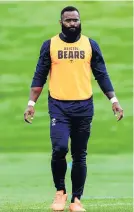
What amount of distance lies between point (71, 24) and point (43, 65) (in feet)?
1.39

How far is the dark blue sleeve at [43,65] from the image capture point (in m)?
7.14

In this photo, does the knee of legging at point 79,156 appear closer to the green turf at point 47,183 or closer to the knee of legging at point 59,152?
the knee of legging at point 59,152

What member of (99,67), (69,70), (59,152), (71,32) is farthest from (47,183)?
(71,32)

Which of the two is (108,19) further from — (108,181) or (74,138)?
(74,138)

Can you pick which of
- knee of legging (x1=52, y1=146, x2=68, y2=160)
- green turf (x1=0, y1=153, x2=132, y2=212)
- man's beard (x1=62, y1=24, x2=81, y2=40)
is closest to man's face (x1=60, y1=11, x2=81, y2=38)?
man's beard (x1=62, y1=24, x2=81, y2=40)

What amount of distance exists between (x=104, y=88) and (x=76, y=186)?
894mm

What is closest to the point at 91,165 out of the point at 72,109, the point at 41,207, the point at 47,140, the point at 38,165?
the point at 38,165

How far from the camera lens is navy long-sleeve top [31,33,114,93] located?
7.15 m

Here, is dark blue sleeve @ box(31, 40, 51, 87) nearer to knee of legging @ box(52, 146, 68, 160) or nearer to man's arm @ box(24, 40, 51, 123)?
man's arm @ box(24, 40, 51, 123)

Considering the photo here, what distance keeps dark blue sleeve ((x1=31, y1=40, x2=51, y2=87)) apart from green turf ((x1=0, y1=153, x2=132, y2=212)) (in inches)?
46.5

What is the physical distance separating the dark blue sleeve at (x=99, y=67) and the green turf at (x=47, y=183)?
1.14 meters

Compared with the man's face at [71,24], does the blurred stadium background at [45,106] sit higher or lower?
lower

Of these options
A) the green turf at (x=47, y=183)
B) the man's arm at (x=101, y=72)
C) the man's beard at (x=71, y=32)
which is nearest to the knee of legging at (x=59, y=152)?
the man's arm at (x=101, y=72)

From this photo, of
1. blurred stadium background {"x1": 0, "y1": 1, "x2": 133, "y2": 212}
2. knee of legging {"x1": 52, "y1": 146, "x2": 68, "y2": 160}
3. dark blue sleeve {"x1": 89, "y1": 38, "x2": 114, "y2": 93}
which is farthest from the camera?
blurred stadium background {"x1": 0, "y1": 1, "x2": 133, "y2": 212}
